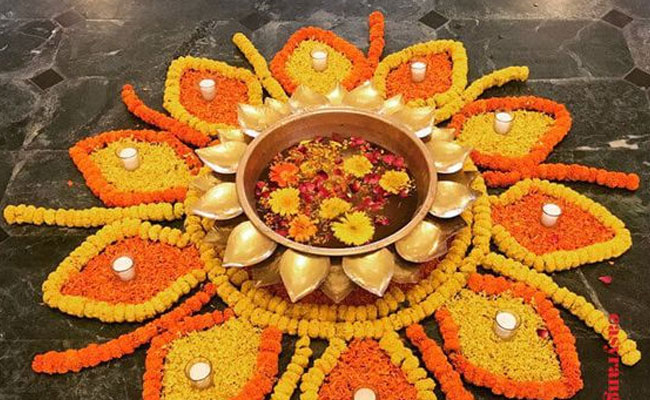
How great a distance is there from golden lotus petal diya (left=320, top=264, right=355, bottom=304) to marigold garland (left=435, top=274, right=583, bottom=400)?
48 centimetres

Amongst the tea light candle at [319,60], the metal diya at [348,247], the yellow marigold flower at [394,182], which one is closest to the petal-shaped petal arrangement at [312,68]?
the tea light candle at [319,60]

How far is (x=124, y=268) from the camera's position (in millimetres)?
2949

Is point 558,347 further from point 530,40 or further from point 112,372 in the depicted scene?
point 530,40

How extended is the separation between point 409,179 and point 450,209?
1.25 feet

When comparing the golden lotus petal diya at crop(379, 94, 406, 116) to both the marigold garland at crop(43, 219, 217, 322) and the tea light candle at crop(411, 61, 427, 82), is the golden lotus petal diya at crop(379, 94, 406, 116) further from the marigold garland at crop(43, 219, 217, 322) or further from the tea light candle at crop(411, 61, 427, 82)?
the marigold garland at crop(43, 219, 217, 322)

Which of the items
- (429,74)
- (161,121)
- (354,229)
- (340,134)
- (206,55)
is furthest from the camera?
(206,55)

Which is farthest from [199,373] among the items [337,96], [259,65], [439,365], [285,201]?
[259,65]

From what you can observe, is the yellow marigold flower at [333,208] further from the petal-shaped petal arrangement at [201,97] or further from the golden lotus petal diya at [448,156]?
the petal-shaped petal arrangement at [201,97]

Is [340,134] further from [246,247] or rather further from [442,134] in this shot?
[246,247]

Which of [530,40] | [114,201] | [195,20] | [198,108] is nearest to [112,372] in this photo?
[114,201]

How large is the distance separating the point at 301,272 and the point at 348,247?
290 mm

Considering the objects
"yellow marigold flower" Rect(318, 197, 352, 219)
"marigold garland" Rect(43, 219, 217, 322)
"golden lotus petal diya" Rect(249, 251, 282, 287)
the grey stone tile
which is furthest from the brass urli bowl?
the grey stone tile

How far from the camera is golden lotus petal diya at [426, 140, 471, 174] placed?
3039mm

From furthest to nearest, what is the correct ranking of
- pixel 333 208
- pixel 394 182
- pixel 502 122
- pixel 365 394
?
pixel 502 122, pixel 394 182, pixel 333 208, pixel 365 394
